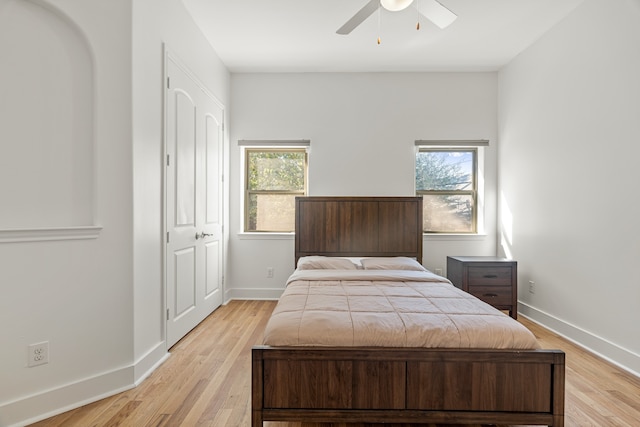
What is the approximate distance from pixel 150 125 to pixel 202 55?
1333mm

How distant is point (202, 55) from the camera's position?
3.51 m

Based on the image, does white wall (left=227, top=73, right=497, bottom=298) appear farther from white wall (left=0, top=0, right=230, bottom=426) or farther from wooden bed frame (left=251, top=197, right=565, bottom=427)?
wooden bed frame (left=251, top=197, right=565, bottom=427)

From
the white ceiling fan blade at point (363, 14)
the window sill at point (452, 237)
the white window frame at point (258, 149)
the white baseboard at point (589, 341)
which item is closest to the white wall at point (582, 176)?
the white baseboard at point (589, 341)

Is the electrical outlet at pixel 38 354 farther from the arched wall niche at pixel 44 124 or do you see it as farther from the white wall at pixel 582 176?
the white wall at pixel 582 176

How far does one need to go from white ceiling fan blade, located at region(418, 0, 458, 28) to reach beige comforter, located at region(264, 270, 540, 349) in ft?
6.01

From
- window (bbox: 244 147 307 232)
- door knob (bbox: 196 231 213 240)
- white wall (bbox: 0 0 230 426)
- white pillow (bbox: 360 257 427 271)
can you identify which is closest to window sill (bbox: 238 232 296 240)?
window (bbox: 244 147 307 232)

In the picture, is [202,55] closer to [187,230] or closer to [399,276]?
[187,230]

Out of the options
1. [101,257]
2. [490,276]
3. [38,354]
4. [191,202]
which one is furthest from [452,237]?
[38,354]

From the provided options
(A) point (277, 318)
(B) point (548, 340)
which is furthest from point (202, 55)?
(B) point (548, 340)

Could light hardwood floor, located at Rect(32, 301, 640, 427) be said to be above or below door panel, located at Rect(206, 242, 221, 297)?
below

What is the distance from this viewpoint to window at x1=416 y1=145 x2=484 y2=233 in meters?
4.50

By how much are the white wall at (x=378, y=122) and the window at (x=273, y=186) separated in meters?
0.22

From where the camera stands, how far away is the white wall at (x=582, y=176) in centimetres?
256

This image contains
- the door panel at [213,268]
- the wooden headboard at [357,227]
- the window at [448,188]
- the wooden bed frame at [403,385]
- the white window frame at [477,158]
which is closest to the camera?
the wooden bed frame at [403,385]
